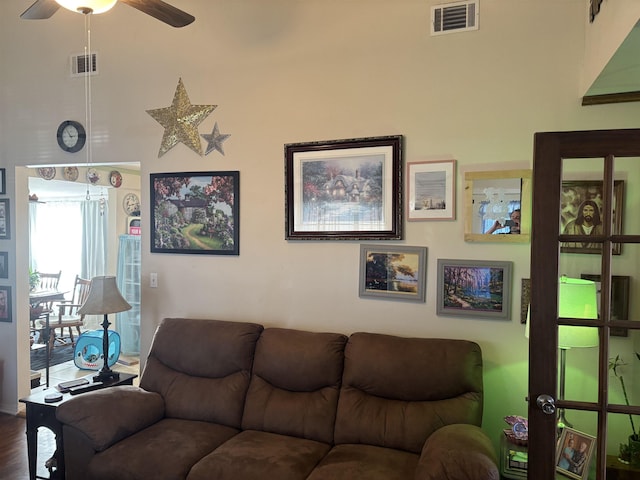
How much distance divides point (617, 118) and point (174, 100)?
9.17 feet

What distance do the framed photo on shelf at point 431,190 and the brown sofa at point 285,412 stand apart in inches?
29.4

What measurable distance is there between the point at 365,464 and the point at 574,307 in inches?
45.0

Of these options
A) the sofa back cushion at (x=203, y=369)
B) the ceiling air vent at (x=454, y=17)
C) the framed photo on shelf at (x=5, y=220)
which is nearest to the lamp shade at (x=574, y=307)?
the ceiling air vent at (x=454, y=17)

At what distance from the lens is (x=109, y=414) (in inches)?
94.2

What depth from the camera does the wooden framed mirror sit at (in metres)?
2.49

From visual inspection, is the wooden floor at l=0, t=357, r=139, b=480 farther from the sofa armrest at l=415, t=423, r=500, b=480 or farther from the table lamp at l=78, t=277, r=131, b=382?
the sofa armrest at l=415, t=423, r=500, b=480

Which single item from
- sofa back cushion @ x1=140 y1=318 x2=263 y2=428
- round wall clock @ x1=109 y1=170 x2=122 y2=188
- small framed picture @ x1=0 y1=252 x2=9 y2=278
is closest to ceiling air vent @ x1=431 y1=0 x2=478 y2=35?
sofa back cushion @ x1=140 y1=318 x2=263 y2=428


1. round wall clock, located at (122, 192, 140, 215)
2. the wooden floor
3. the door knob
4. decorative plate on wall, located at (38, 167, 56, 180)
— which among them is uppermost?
decorative plate on wall, located at (38, 167, 56, 180)

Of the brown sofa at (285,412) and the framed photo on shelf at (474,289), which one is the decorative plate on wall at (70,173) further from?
the framed photo on shelf at (474,289)

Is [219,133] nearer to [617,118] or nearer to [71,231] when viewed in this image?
[617,118]

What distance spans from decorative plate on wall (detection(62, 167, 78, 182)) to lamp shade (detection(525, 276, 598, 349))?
5447 mm

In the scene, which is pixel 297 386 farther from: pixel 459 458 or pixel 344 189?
pixel 344 189

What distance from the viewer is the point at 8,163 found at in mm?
3895

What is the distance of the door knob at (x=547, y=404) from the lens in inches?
71.6
